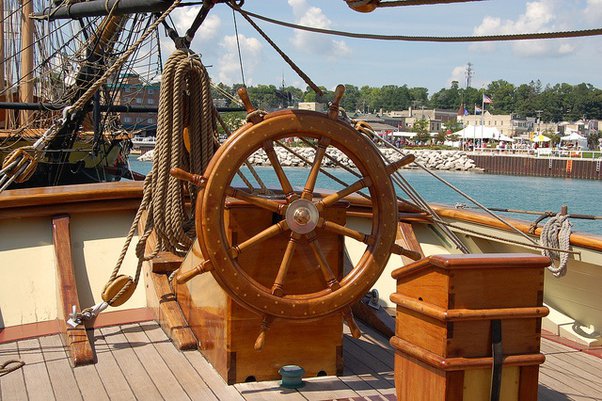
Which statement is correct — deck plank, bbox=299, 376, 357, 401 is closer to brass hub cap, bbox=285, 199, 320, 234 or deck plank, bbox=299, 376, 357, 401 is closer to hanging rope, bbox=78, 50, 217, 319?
brass hub cap, bbox=285, 199, 320, 234

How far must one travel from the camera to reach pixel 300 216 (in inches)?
115

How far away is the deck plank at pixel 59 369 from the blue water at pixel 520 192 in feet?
69.6

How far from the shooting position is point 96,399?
285 cm

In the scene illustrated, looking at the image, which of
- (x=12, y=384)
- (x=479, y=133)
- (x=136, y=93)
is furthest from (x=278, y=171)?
(x=479, y=133)

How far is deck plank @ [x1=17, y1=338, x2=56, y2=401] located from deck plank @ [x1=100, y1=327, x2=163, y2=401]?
12.0 inches

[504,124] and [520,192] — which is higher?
[504,124]

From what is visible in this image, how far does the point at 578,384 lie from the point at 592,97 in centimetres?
11255

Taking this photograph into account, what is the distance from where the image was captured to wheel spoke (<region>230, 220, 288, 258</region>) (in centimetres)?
288

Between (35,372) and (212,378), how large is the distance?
0.76 metres

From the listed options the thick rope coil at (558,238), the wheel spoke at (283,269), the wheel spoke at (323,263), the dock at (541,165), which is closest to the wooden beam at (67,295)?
the wheel spoke at (283,269)

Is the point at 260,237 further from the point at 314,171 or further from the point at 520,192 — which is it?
the point at 520,192

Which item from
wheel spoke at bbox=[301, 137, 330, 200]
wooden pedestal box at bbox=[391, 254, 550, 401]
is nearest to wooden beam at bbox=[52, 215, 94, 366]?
wheel spoke at bbox=[301, 137, 330, 200]

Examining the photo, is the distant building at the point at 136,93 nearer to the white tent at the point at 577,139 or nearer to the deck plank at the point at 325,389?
the deck plank at the point at 325,389

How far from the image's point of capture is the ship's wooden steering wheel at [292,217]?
2.85m
